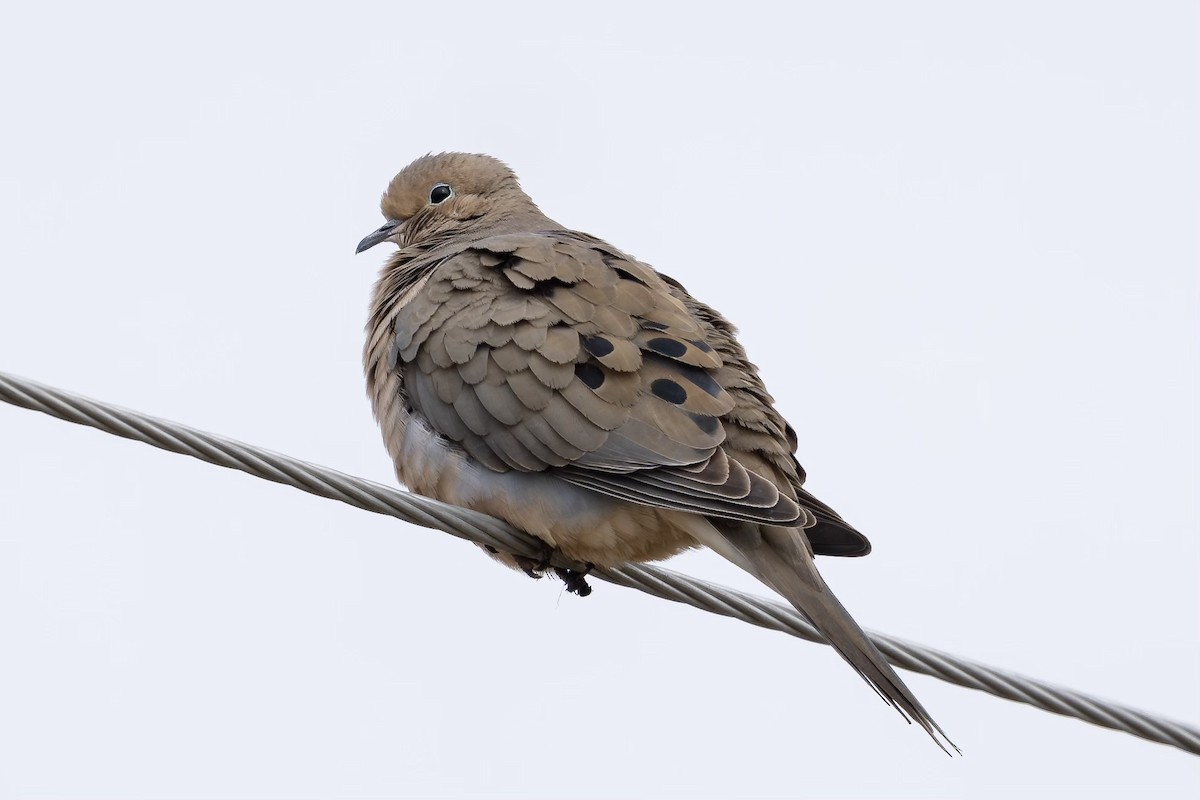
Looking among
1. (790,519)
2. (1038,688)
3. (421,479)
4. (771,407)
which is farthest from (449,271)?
(1038,688)

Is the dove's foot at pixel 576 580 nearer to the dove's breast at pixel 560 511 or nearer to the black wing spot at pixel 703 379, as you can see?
the dove's breast at pixel 560 511

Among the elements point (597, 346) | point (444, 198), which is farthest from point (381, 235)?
point (597, 346)

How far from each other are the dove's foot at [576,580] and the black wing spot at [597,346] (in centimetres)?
54

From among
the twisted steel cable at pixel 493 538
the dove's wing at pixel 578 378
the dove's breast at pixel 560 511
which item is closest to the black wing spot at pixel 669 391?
the dove's wing at pixel 578 378

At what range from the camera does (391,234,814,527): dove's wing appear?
3.82m

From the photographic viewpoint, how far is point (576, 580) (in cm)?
421

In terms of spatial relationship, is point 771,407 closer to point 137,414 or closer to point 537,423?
point 537,423

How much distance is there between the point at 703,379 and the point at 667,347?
13 centimetres

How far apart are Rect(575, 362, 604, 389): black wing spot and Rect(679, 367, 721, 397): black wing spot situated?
0.22 m

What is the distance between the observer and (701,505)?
12.2ft

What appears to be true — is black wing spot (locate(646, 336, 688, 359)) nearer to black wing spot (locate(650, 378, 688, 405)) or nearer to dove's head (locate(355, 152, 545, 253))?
black wing spot (locate(650, 378, 688, 405))

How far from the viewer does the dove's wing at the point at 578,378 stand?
382 centimetres

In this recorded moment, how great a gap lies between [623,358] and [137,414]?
1.37 m

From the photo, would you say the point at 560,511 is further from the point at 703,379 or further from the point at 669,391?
the point at 703,379
